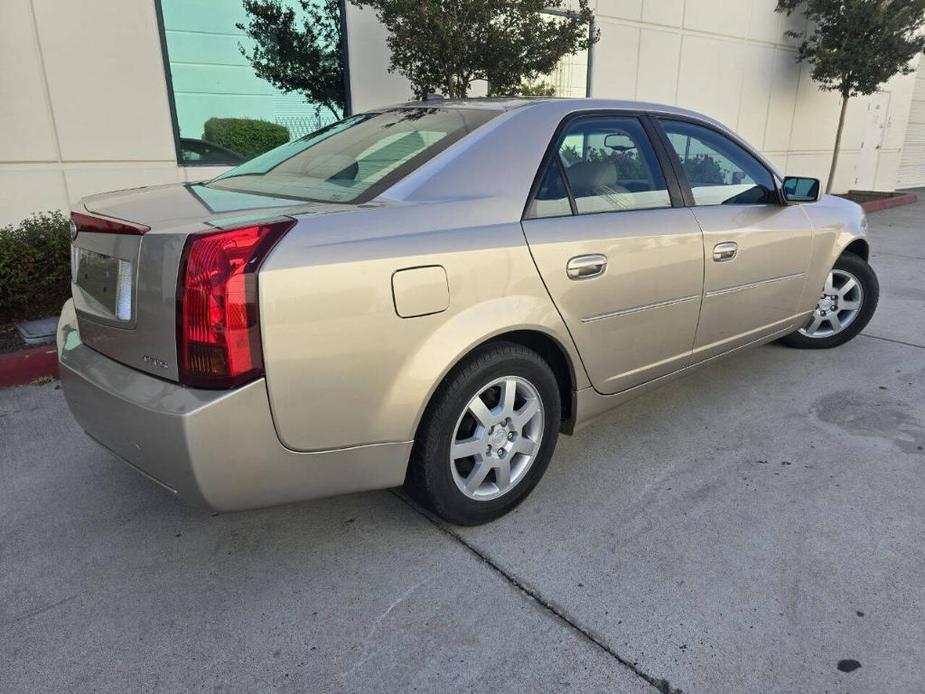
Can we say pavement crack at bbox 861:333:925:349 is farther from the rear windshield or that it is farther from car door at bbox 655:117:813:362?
the rear windshield

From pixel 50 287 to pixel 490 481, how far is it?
13.0 feet

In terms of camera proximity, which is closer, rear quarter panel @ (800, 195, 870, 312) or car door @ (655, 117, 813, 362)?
car door @ (655, 117, 813, 362)

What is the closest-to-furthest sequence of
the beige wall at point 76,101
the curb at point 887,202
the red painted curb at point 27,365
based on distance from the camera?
the red painted curb at point 27,365 → the beige wall at point 76,101 → the curb at point 887,202

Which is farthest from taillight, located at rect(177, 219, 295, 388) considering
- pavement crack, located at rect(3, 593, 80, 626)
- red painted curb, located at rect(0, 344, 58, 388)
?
red painted curb, located at rect(0, 344, 58, 388)

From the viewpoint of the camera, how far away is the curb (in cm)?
1270

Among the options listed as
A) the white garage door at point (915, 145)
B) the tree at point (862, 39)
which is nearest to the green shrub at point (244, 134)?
the tree at point (862, 39)

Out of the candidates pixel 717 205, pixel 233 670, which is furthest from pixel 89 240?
pixel 717 205

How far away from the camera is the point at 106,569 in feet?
8.09

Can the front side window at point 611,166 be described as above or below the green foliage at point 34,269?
above

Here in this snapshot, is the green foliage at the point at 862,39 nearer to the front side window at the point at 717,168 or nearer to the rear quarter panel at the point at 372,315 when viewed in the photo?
the front side window at the point at 717,168

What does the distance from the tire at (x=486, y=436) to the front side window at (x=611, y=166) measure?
0.75 m

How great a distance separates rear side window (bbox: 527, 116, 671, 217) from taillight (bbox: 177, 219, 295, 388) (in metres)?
1.11

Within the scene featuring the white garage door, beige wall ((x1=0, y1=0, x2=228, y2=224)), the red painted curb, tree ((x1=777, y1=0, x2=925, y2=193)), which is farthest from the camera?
the white garage door

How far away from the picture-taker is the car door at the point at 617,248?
263cm
